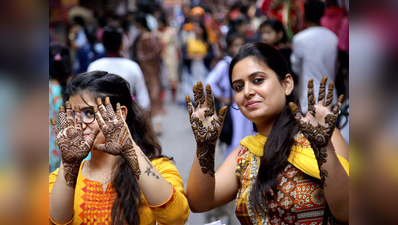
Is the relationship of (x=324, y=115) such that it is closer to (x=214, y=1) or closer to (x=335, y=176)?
(x=335, y=176)

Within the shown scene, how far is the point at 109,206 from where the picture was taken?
1822mm

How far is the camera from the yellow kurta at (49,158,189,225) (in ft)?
5.55

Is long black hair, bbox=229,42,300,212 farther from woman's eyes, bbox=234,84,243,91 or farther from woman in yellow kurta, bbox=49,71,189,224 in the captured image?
woman in yellow kurta, bbox=49,71,189,224

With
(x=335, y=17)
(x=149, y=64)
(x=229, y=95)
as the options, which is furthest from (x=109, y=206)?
(x=149, y=64)

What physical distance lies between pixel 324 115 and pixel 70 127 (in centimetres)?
99

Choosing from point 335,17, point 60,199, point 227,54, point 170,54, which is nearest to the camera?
point 60,199

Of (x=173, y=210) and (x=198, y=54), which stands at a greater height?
(x=198, y=54)

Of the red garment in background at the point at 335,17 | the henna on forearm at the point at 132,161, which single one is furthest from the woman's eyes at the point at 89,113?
the red garment in background at the point at 335,17

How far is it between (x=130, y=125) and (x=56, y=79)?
6.18ft

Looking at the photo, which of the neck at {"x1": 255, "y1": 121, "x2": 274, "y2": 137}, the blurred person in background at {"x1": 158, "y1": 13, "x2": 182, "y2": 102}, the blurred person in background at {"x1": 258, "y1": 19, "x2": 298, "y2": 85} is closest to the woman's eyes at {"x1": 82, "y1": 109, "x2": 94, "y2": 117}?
the neck at {"x1": 255, "y1": 121, "x2": 274, "y2": 137}

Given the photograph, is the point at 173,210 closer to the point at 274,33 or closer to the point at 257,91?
the point at 257,91

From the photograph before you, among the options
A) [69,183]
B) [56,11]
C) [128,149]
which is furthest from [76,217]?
[56,11]

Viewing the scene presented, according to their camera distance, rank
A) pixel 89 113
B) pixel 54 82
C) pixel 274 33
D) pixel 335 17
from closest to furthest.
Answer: pixel 89 113 < pixel 54 82 < pixel 274 33 < pixel 335 17

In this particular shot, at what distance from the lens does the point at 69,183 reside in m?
1.64
